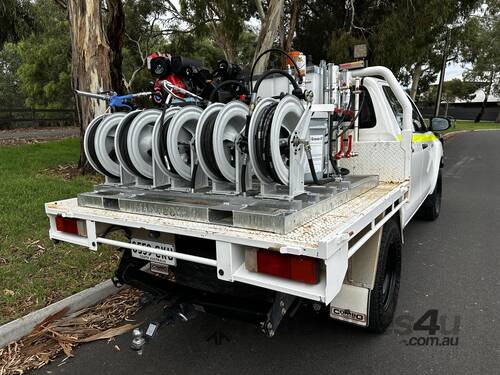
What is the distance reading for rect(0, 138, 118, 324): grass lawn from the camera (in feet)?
12.1

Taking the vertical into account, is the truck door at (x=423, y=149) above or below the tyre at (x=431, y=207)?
above

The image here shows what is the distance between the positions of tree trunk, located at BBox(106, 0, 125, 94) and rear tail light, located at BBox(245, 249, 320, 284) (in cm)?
830

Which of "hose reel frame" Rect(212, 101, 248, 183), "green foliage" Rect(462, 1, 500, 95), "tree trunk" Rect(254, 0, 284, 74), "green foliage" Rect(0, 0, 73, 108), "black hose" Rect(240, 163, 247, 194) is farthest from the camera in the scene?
"green foliage" Rect(462, 1, 500, 95)

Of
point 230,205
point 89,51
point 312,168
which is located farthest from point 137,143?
point 89,51

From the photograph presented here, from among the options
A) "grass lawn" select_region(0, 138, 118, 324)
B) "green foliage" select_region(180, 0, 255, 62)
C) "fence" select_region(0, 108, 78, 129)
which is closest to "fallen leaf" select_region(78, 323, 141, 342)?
"grass lawn" select_region(0, 138, 118, 324)

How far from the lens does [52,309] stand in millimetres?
3443

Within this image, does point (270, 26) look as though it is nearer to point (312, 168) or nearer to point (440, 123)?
point (440, 123)

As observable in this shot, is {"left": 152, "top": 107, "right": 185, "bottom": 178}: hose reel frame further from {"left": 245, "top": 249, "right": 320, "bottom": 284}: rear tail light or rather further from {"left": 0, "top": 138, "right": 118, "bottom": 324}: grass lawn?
{"left": 0, "top": 138, "right": 118, "bottom": 324}: grass lawn

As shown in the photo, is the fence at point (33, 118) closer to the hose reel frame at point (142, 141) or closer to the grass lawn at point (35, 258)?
the grass lawn at point (35, 258)

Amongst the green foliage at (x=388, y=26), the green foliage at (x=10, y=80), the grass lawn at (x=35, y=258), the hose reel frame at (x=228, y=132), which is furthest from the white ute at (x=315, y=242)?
the green foliage at (x=10, y=80)

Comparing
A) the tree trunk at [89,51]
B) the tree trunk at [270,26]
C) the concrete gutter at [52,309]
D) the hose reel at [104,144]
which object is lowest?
the concrete gutter at [52,309]

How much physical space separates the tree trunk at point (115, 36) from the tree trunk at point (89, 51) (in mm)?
1803

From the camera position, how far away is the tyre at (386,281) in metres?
2.95

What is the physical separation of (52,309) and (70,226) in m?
0.89
